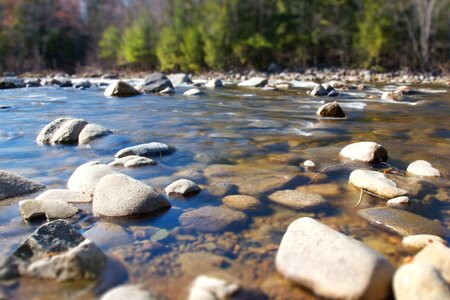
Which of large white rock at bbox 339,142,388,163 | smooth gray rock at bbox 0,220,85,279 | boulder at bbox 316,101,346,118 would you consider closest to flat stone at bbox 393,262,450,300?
smooth gray rock at bbox 0,220,85,279

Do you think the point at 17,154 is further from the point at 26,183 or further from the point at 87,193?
the point at 87,193

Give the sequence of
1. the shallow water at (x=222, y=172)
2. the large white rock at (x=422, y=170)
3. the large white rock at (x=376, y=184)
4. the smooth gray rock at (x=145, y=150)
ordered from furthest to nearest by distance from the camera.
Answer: the smooth gray rock at (x=145, y=150) < the large white rock at (x=422, y=170) < the large white rock at (x=376, y=184) < the shallow water at (x=222, y=172)

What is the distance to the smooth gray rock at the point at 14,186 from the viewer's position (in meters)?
2.75

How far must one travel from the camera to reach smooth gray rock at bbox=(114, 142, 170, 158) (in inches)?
150

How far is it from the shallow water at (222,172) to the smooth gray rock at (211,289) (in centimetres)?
7

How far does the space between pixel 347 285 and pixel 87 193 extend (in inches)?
72.3

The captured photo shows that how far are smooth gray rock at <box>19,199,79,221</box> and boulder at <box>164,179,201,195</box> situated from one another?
66 cm

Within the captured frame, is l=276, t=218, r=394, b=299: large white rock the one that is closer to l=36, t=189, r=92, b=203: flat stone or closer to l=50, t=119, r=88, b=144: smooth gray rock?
l=36, t=189, r=92, b=203: flat stone

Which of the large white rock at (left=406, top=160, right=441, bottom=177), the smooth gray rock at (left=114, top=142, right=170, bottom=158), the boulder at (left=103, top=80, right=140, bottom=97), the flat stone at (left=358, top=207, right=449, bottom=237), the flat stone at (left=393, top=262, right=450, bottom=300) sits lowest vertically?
the flat stone at (left=358, top=207, right=449, bottom=237)

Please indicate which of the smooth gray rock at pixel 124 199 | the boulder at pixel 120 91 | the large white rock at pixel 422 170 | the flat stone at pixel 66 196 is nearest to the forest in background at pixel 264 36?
the boulder at pixel 120 91

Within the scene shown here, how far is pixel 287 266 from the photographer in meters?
1.79

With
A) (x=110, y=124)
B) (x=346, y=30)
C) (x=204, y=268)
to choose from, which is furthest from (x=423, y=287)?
(x=346, y=30)

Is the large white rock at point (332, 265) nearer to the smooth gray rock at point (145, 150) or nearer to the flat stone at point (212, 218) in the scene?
the flat stone at point (212, 218)

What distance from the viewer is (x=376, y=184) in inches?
110
